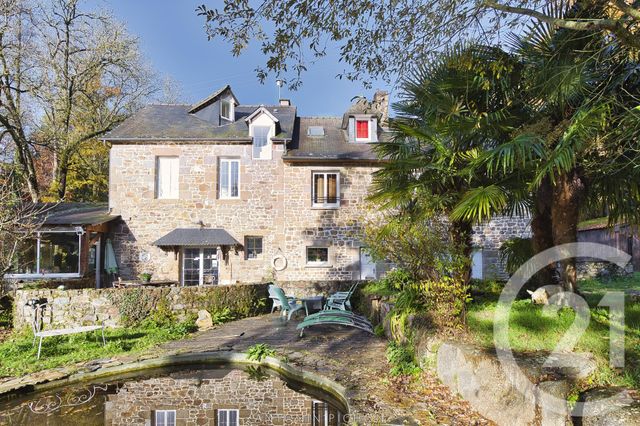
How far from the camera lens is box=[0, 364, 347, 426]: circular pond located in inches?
218

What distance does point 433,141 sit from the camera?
261 inches

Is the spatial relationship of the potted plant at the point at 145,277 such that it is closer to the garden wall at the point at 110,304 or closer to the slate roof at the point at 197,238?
the slate roof at the point at 197,238

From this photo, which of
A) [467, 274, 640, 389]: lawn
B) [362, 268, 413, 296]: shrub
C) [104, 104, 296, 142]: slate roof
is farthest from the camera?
[104, 104, 296, 142]: slate roof

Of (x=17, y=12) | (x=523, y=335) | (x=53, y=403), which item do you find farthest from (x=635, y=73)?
(x=17, y=12)

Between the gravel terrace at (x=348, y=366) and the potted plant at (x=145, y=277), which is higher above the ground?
the potted plant at (x=145, y=277)

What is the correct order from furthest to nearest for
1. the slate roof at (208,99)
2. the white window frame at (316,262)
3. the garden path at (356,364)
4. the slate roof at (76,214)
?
1. the slate roof at (208,99)
2. the white window frame at (316,262)
3. the slate roof at (76,214)
4. the garden path at (356,364)

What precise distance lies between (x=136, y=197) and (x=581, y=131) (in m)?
15.7

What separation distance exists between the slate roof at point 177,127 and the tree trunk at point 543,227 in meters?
11.5

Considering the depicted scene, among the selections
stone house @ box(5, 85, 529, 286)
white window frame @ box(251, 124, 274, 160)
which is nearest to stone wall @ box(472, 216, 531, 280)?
stone house @ box(5, 85, 529, 286)

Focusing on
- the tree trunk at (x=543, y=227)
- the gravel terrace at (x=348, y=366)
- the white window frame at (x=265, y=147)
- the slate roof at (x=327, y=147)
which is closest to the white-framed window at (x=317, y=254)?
the slate roof at (x=327, y=147)

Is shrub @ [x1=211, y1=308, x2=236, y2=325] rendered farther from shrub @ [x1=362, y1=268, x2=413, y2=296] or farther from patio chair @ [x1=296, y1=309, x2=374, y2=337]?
shrub @ [x1=362, y1=268, x2=413, y2=296]

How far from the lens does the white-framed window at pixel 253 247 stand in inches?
669

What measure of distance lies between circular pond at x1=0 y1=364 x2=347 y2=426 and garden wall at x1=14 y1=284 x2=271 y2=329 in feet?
12.0

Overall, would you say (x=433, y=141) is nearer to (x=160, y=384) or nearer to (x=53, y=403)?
(x=160, y=384)
